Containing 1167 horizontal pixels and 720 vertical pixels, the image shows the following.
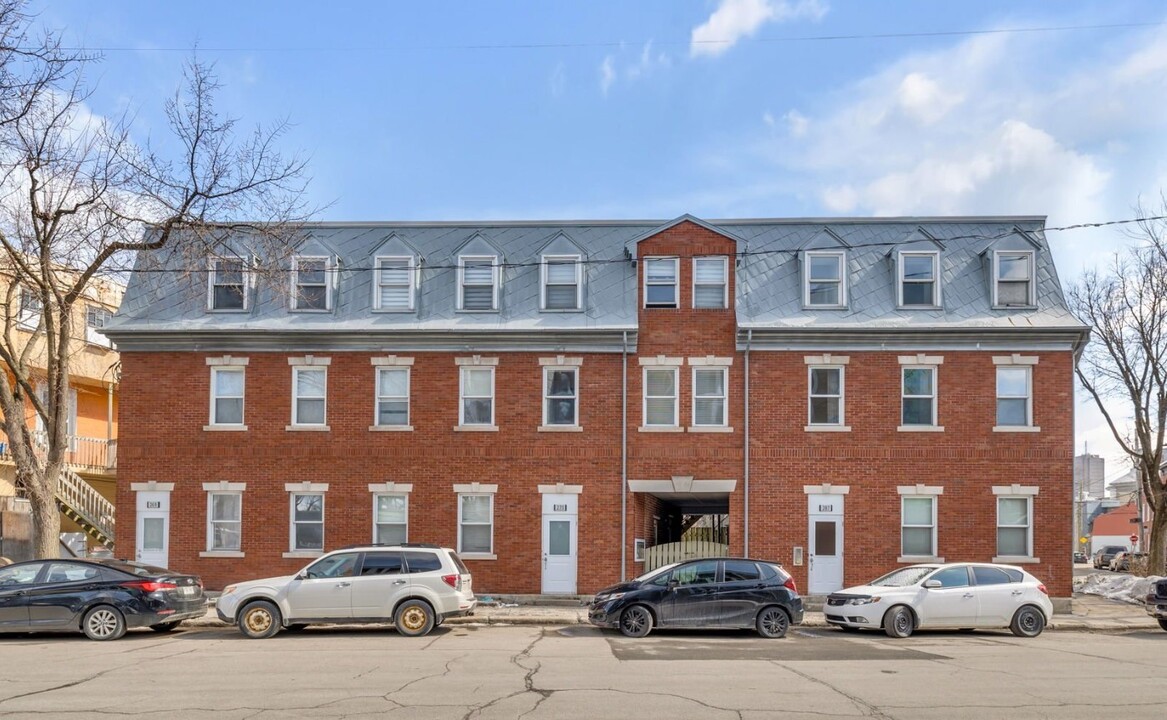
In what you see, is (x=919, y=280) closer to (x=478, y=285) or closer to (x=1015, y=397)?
(x=1015, y=397)

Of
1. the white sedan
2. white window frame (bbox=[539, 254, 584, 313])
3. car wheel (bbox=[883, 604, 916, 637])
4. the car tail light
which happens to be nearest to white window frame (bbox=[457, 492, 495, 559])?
white window frame (bbox=[539, 254, 584, 313])

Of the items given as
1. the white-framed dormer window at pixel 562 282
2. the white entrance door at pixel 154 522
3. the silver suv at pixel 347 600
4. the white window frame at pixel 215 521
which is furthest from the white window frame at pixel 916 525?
the white entrance door at pixel 154 522

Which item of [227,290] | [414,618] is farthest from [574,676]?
[227,290]

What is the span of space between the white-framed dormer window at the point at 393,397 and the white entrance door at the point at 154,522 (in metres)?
5.51

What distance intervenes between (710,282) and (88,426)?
23.2m

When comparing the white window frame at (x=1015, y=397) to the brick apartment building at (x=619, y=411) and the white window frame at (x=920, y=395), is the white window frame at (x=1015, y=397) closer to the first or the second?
the brick apartment building at (x=619, y=411)

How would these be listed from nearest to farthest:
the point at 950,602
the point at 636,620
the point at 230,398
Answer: the point at 636,620 → the point at 950,602 → the point at 230,398

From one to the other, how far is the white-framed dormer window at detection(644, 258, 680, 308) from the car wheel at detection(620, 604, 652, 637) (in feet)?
29.9

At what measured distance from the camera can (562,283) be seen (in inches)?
1085

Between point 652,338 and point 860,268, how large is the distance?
18.0 ft

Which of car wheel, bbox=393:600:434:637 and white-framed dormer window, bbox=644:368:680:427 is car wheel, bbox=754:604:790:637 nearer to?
car wheel, bbox=393:600:434:637

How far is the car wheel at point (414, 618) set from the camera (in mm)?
19625

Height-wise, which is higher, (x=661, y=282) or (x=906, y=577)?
(x=661, y=282)

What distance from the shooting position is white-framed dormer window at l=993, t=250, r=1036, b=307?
26891 millimetres
